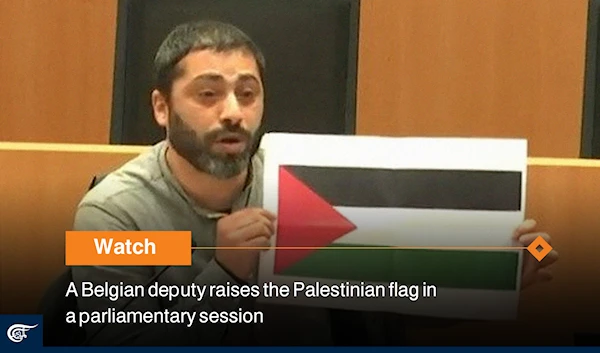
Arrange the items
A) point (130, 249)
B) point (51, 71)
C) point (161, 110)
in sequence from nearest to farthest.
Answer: point (130, 249)
point (161, 110)
point (51, 71)

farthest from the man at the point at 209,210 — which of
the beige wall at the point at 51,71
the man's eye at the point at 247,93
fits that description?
the beige wall at the point at 51,71

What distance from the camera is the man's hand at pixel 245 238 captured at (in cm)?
124

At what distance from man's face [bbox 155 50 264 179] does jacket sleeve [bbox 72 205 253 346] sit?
123mm

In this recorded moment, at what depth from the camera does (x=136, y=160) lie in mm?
1274

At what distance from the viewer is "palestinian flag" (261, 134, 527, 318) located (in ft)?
4.09

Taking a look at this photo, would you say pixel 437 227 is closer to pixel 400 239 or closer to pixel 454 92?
pixel 400 239

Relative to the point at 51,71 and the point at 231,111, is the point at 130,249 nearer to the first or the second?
the point at 231,111

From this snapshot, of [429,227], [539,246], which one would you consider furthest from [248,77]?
[539,246]

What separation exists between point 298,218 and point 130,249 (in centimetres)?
20

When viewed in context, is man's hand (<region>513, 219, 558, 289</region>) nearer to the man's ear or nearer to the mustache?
the mustache

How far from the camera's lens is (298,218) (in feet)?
4.09

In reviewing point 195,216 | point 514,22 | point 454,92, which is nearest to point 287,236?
point 195,216

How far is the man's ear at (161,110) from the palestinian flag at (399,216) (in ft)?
0.51

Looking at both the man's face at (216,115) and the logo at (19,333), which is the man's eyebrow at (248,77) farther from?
the logo at (19,333)
